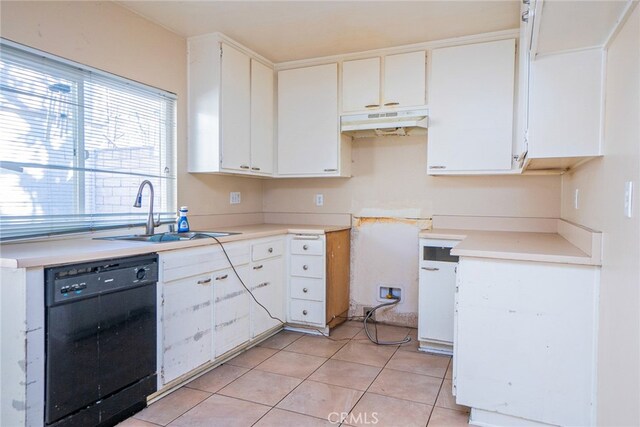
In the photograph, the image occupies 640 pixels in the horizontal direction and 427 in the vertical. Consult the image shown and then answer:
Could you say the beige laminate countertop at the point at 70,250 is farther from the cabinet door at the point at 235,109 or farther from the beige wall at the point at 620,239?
the beige wall at the point at 620,239

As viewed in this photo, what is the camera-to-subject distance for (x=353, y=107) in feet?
10.9

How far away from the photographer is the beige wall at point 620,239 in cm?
127

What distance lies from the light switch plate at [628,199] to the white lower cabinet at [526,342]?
48 cm

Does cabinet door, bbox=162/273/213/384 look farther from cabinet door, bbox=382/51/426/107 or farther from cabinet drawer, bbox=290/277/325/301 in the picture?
cabinet door, bbox=382/51/426/107

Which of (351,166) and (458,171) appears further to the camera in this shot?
(351,166)

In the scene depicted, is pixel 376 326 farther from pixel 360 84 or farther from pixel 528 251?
pixel 360 84

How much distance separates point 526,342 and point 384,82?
2.19m

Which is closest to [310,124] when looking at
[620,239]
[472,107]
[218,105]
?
[218,105]

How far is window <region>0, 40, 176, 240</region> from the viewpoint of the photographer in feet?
6.45

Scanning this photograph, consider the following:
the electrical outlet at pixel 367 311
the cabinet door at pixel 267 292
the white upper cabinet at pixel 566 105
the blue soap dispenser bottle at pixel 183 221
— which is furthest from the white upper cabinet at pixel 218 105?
the white upper cabinet at pixel 566 105

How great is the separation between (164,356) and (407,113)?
2361mm

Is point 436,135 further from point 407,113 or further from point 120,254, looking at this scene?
point 120,254

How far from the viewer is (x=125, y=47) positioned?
99.5 inches

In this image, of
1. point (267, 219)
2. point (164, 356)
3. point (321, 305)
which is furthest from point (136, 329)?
point (267, 219)
